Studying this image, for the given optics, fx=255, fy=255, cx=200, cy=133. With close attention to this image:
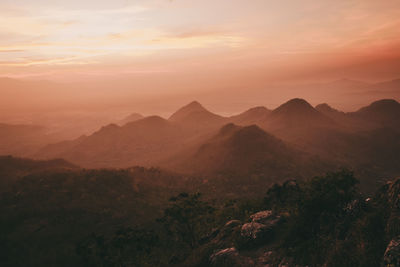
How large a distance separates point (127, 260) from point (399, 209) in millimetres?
26542

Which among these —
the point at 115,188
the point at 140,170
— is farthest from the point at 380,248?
the point at 140,170

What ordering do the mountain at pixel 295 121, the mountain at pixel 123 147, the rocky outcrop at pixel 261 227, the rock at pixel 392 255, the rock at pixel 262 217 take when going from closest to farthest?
the rock at pixel 392 255 < the rocky outcrop at pixel 261 227 < the rock at pixel 262 217 < the mountain at pixel 123 147 < the mountain at pixel 295 121

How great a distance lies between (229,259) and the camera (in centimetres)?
1927

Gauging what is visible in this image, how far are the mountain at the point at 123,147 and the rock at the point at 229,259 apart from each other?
110 metres

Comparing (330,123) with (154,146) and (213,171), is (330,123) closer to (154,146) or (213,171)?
(213,171)

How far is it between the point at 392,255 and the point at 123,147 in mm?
166547

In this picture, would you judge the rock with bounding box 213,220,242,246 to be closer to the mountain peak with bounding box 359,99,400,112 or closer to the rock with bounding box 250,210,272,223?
the rock with bounding box 250,210,272,223

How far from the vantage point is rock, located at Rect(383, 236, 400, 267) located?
36.7 ft

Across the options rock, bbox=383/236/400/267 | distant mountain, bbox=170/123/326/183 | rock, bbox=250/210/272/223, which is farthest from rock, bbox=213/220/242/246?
distant mountain, bbox=170/123/326/183

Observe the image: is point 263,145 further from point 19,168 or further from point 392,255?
point 392,255

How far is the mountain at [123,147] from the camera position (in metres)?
143

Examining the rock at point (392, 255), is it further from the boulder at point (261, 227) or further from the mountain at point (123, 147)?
the mountain at point (123, 147)

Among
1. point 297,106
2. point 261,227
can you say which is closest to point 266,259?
point 261,227

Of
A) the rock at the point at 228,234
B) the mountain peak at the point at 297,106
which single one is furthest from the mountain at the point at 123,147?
the rock at the point at 228,234
